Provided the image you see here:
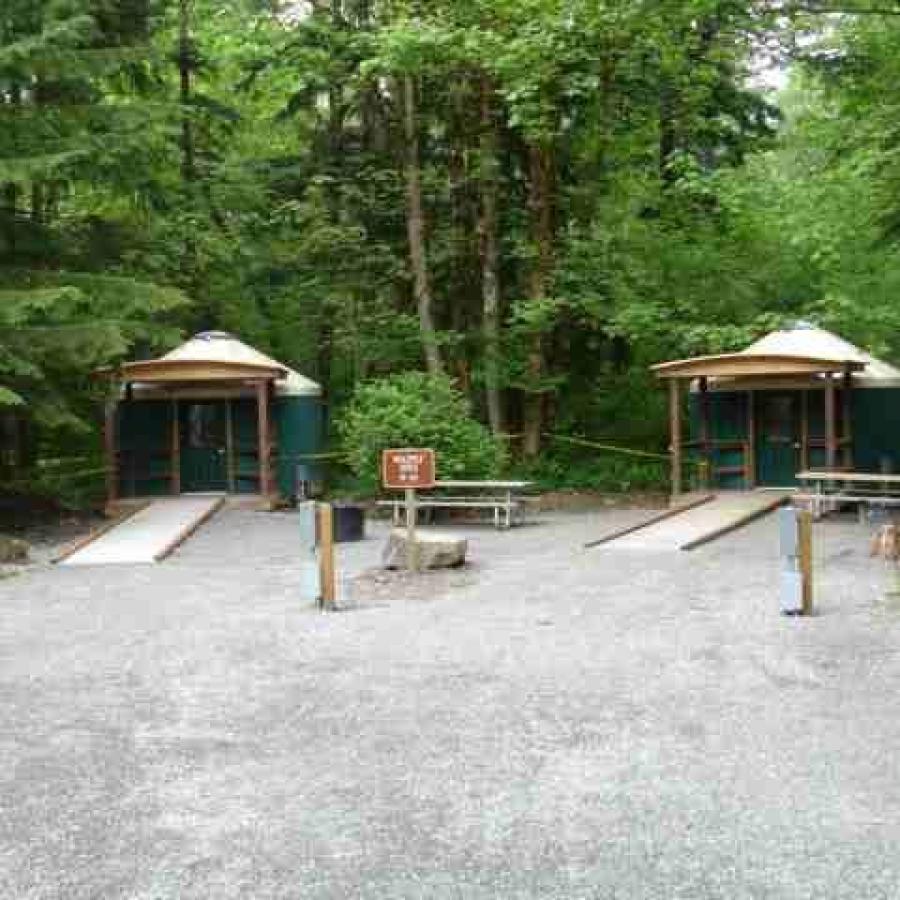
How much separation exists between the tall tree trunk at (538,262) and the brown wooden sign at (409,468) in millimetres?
9456

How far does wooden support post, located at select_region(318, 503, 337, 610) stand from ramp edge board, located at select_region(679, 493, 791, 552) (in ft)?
15.6

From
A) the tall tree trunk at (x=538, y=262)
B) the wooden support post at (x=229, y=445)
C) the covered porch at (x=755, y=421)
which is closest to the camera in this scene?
the covered porch at (x=755, y=421)

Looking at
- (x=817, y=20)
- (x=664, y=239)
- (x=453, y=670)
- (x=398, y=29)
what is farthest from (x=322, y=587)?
(x=817, y=20)

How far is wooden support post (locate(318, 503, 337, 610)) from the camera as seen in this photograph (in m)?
9.49

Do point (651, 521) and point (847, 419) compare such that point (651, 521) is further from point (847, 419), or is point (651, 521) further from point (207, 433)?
point (207, 433)

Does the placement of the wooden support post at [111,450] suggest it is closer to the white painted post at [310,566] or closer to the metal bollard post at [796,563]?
the white painted post at [310,566]

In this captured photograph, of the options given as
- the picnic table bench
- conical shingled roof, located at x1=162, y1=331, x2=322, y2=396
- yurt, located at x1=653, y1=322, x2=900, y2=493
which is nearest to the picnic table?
yurt, located at x1=653, y1=322, x2=900, y2=493

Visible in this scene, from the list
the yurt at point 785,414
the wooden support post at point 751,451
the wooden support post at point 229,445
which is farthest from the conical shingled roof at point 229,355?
the wooden support post at point 751,451

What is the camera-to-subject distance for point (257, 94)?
2481 centimetres

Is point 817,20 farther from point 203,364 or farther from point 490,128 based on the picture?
point 203,364

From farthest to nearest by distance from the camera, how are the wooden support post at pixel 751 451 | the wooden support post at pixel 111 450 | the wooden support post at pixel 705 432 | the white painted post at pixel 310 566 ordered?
the wooden support post at pixel 705 432 < the wooden support post at pixel 751 451 < the wooden support post at pixel 111 450 < the white painted post at pixel 310 566

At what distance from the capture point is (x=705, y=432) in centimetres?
1905

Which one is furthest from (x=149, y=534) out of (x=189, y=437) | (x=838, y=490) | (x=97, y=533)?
(x=838, y=490)

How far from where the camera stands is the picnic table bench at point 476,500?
1573 centimetres
